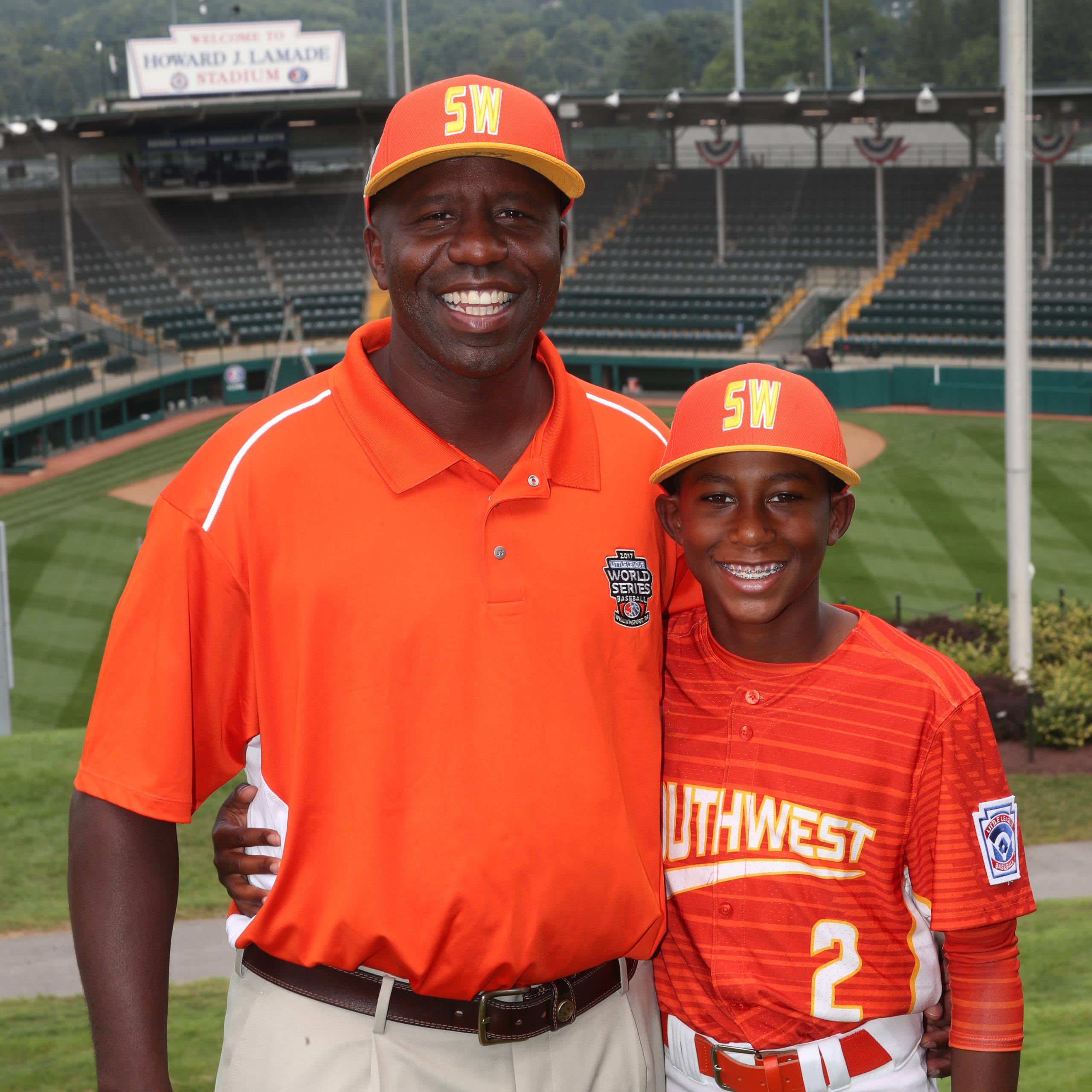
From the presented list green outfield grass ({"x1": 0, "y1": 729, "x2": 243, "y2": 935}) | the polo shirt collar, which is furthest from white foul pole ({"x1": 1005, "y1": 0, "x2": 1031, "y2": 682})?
the polo shirt collar

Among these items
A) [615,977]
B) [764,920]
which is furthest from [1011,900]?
[615,977]

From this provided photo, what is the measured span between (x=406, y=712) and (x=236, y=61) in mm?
49217

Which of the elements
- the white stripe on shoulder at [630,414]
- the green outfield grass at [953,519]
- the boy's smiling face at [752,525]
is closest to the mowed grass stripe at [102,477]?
the green outfield grass at [953,519]

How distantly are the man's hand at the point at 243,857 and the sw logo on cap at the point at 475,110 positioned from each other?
148 cm

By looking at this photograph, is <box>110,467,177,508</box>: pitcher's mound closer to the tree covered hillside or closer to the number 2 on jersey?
the number 2 on jersey

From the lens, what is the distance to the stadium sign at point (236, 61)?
47.2m

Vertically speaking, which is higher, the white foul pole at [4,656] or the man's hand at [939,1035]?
the man's hand at [939,1035]

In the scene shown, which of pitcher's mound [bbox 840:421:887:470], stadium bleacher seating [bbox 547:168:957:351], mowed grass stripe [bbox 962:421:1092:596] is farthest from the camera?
stadium bleacher seating [bbox 547:168:957:351]

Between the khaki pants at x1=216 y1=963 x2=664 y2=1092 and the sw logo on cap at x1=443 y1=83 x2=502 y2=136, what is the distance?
1812 millimetres

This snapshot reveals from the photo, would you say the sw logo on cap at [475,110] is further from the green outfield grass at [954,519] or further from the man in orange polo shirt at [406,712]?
the green outfield grass at [954,519]

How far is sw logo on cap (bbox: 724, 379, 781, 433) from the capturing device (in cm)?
330

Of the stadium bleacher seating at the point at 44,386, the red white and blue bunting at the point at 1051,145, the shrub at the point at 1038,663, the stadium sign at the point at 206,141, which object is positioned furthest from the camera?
the stadium sign at the point at 206,141

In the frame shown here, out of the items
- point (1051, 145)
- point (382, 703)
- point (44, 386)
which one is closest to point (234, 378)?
point (44, 386)

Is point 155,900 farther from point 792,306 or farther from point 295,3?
point 295,3
